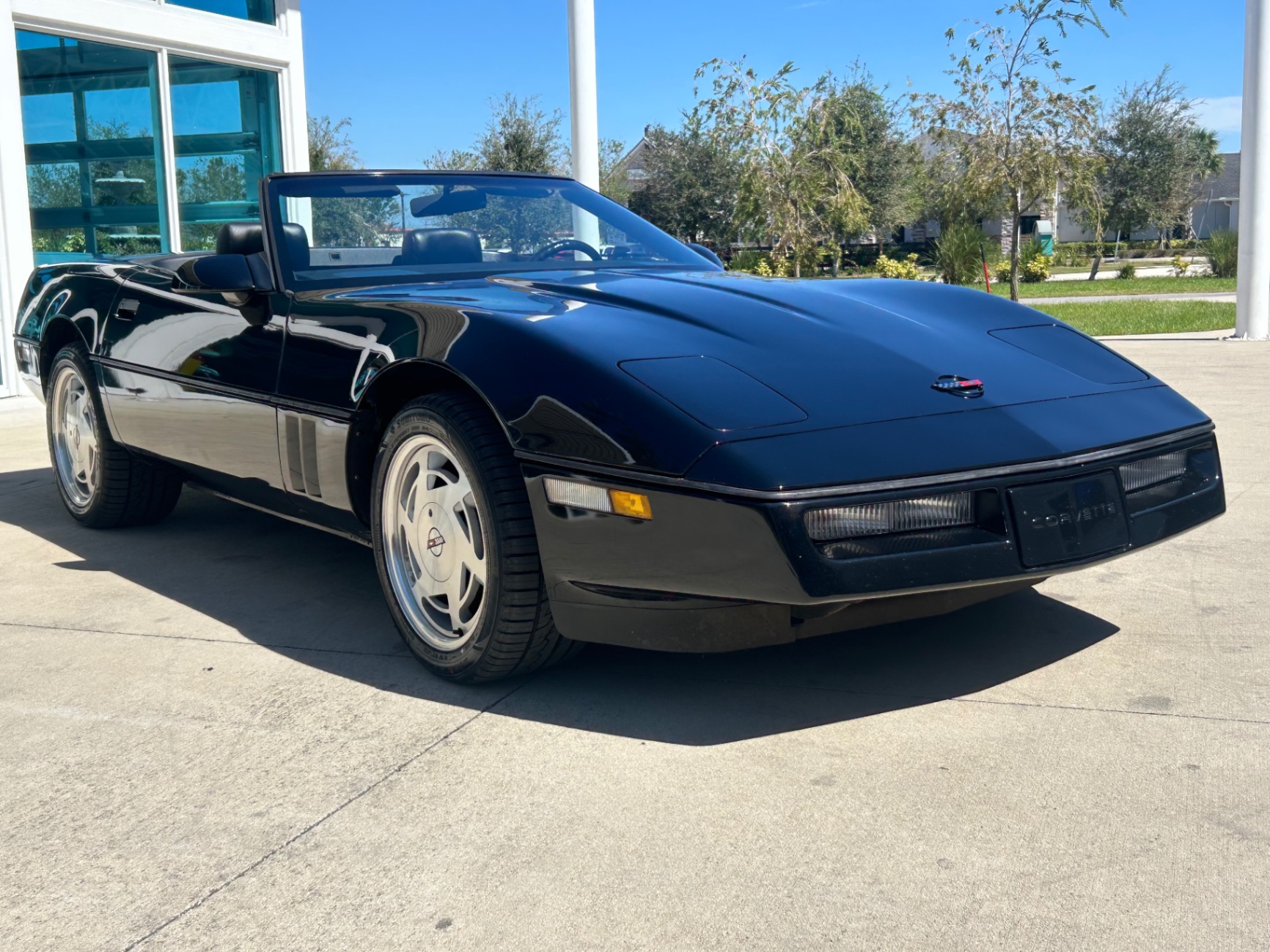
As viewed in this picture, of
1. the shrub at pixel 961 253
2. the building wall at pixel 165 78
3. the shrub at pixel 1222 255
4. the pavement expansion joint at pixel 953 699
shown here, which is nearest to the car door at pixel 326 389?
the pavement expansion joint at pixel 953 699

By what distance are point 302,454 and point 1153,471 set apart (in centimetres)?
219

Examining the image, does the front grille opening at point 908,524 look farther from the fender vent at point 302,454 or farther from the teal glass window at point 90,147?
the teal glass window at point 90,147

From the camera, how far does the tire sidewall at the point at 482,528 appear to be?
111 inches

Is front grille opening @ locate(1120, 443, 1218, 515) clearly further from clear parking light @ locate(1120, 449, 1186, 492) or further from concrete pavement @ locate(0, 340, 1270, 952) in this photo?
concrete pavement @ locate(0, 340, 1270, 952)

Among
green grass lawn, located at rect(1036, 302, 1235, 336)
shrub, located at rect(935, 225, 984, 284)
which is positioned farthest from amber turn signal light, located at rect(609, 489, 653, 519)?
shrub, located at rect(935, 225, 984, 284)

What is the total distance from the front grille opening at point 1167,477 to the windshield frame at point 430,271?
1.65m

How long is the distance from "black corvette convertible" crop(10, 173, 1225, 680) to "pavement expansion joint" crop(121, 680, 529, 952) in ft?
0.43

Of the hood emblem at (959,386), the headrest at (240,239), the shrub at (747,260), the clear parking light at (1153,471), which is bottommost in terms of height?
the clear parking light at (1153,471)

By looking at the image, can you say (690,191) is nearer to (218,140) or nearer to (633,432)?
(218,140)

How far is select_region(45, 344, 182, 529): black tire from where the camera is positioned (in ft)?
15.5

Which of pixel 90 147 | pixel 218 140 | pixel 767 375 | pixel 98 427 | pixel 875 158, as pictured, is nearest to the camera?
pixel 767 375

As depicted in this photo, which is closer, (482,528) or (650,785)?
(650,785)

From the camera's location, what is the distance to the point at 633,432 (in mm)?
2543

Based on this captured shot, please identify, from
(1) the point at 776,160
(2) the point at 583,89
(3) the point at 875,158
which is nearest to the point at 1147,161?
(3) the point at 875,158
